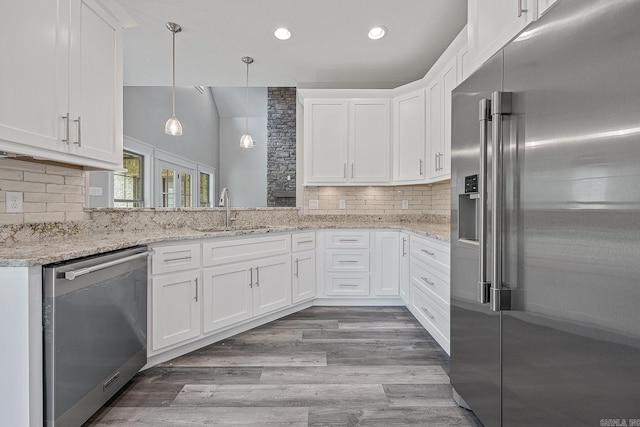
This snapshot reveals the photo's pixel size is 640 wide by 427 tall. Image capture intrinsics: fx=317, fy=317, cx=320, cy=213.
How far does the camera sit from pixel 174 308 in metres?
2.14

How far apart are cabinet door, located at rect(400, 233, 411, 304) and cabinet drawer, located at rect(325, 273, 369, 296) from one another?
1.18ft

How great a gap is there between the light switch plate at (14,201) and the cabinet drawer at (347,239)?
2394 millimetres

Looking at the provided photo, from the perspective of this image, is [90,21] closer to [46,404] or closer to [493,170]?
[46,404]

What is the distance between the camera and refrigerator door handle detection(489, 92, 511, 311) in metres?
1.19

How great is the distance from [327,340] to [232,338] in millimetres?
774

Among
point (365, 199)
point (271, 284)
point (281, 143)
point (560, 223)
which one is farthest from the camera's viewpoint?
point (281, 143)

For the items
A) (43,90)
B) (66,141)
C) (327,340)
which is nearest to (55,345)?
(66,141)

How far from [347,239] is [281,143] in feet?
11.3

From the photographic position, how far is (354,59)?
344 cm

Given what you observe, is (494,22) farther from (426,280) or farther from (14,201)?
(14,201)

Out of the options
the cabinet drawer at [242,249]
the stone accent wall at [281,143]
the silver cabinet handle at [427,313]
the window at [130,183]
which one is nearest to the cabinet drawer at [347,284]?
the cabinet drawer at [242,249]

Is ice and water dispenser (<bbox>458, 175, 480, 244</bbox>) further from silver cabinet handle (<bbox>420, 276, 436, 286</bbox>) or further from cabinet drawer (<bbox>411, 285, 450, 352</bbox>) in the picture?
silver cabinet handle (<bbox>420, 276, 436, 286</bbox>)

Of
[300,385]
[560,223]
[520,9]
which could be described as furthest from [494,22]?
[300,385]

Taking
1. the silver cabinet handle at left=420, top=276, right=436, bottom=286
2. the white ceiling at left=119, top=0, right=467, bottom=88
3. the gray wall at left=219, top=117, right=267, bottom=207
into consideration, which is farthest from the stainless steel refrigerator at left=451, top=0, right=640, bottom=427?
the gray wall at left=219, top=117, right=267, bottom=207
